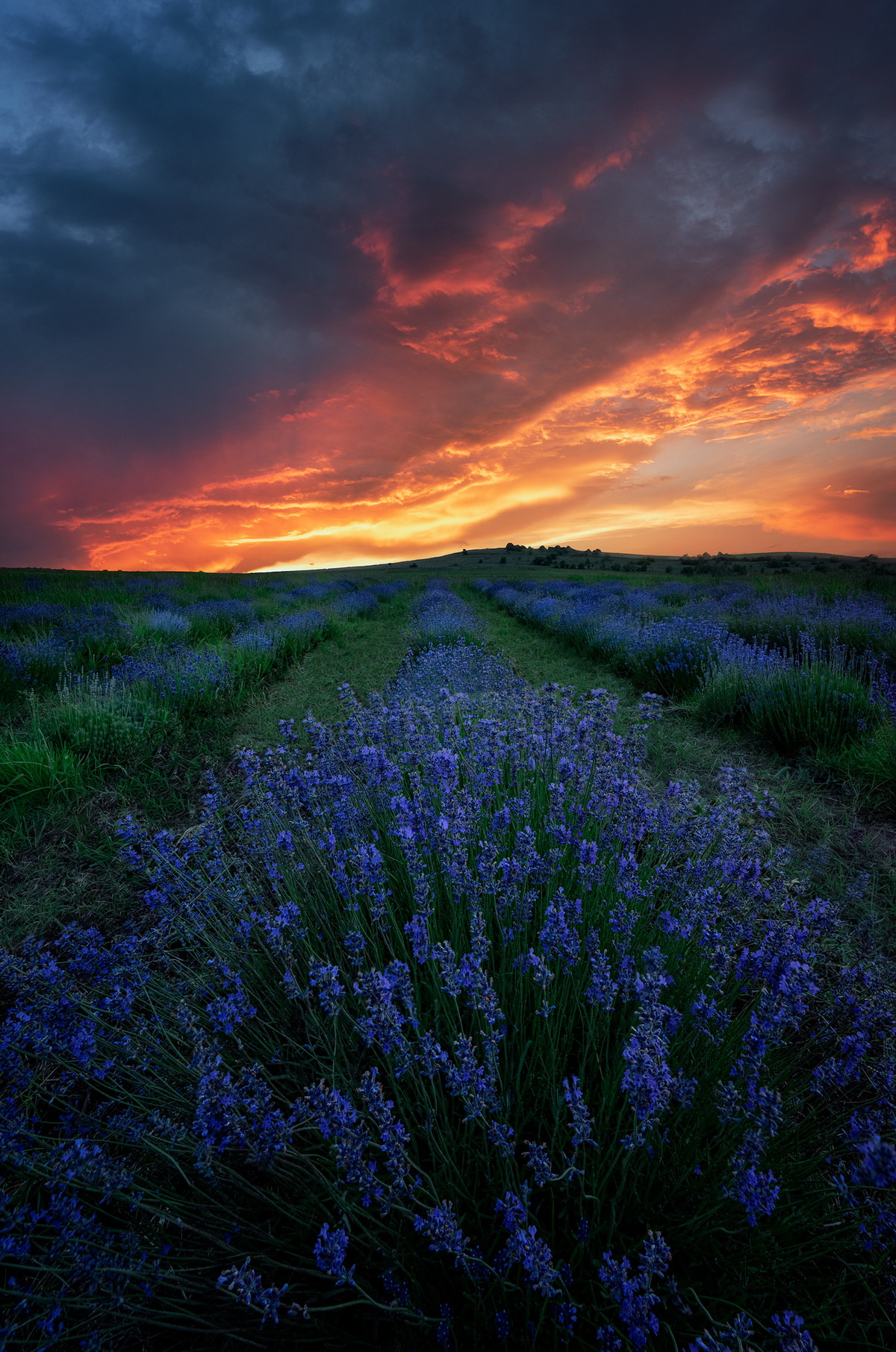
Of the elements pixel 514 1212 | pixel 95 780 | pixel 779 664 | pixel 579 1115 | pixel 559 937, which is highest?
pixel 779 664

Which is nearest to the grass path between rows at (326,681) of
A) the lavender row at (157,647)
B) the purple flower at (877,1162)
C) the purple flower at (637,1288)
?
the lavender row at (157,647)

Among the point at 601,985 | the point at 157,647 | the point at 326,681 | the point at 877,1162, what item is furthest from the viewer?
the point at 157,647

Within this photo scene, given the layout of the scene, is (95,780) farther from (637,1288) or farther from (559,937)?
(637,1288)

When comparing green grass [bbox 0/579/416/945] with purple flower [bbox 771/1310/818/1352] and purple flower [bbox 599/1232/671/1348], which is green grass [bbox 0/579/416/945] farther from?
purple flower [bbox 771/1310/818/1352]

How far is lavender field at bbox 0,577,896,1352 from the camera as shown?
3.53 feet

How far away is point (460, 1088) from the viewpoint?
1.07 m

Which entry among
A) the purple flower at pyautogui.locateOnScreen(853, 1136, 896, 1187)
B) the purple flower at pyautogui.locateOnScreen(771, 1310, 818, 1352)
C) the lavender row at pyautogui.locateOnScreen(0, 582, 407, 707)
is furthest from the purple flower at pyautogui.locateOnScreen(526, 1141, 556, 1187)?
the lavender row at pyautogui.locateOnScreen(0, 582, 407, 707)

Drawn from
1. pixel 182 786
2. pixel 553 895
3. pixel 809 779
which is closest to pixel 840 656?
pixel 809 779

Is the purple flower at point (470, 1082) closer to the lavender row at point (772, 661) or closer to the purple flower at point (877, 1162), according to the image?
the purple flower at point (877, 1162)

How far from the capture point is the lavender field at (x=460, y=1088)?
1.08m

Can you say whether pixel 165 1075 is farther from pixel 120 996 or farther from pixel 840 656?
pixel 840 656

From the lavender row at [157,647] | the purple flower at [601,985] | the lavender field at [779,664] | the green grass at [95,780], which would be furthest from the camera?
the lavender row at [157,647]

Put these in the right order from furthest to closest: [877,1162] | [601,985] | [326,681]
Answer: [326,681], [601,985], [877,1162]

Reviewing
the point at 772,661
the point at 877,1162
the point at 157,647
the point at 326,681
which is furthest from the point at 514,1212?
the point at 157,647
